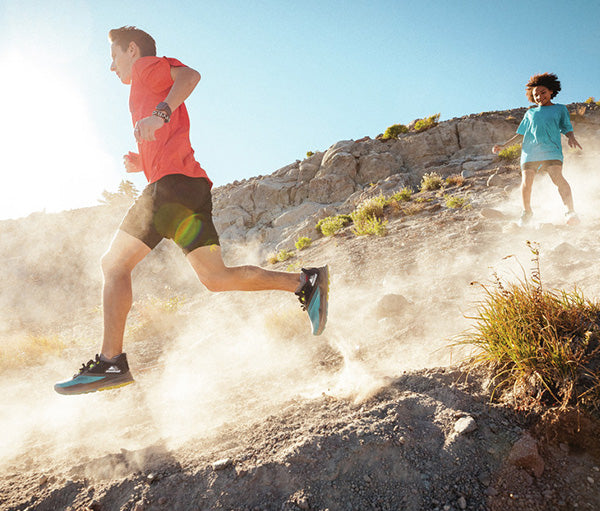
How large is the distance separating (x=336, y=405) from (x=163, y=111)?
202 cm

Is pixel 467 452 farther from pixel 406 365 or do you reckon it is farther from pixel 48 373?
pixel 48 373

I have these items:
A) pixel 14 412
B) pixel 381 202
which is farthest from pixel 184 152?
pixel 381 202

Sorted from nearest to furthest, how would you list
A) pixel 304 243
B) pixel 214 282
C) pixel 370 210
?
pixel 214 282 < pixel 370 210 < pixel 304 243

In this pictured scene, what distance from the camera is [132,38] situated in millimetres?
2369

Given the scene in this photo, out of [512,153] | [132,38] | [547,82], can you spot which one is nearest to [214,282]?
[132,38]

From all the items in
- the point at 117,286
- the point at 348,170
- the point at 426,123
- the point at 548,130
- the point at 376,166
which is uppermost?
the point at 426,123

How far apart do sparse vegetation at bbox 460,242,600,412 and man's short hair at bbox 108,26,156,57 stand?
2.89m

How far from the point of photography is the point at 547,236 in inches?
166

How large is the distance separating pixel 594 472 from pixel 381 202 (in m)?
7.85

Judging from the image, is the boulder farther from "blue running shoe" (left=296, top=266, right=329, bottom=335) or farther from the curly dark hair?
"blue running shoe" (left=296, top=266, right=329, bottom=335)

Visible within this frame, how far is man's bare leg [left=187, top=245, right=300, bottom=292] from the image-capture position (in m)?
2.19

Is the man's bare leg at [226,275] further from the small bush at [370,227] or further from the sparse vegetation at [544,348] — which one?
the small bush at [370,227]

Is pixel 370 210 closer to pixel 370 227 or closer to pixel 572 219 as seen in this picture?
pixel 370 227

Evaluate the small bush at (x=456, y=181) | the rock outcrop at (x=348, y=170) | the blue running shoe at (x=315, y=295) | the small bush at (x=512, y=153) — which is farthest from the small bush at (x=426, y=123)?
the blue running shoe at (x=315, y=295)
